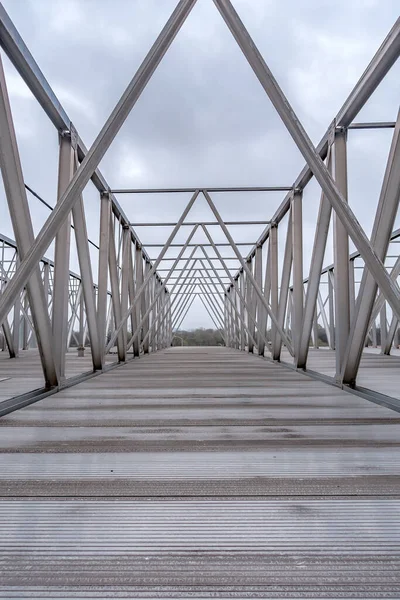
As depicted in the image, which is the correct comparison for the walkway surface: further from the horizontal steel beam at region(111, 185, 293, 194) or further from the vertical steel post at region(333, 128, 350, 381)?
the horizontal steel beam at region(111, 185, 293, 194)

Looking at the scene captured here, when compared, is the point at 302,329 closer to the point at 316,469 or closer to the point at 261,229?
the point at 316,469

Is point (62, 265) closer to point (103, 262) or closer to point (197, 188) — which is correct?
point (103, 262)

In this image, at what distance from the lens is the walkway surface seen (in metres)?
1.07

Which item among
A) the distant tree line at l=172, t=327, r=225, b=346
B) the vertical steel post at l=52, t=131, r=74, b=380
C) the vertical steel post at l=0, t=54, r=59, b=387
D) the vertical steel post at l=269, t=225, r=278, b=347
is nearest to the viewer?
the vertical steel post at l=0, t=54, r=59, b=387

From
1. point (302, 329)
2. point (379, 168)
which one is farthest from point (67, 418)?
point (379, 168)

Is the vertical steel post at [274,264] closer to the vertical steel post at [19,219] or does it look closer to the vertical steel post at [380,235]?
the vertical steel post at [380,235]

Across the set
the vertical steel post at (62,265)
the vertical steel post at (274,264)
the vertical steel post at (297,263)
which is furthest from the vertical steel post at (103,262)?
the vertical steel post at (274,264)

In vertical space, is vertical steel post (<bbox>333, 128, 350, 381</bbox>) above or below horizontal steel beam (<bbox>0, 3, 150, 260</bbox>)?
below

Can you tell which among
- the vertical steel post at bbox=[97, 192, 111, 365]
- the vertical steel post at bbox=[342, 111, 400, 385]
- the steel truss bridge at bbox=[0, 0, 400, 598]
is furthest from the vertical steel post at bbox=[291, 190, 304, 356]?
the vertical steel post at bbox=[97, 192, 111, 365]

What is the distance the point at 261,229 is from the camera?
11.9 meters

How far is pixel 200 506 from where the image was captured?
1.46m

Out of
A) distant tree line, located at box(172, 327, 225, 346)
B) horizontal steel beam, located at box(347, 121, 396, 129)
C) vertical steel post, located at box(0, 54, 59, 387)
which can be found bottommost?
distant tree line, located at box(172, 327, 225, 346)

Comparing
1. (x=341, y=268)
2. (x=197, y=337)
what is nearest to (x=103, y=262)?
(x=341, y=268)

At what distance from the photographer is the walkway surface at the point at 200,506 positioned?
3.50 feet
